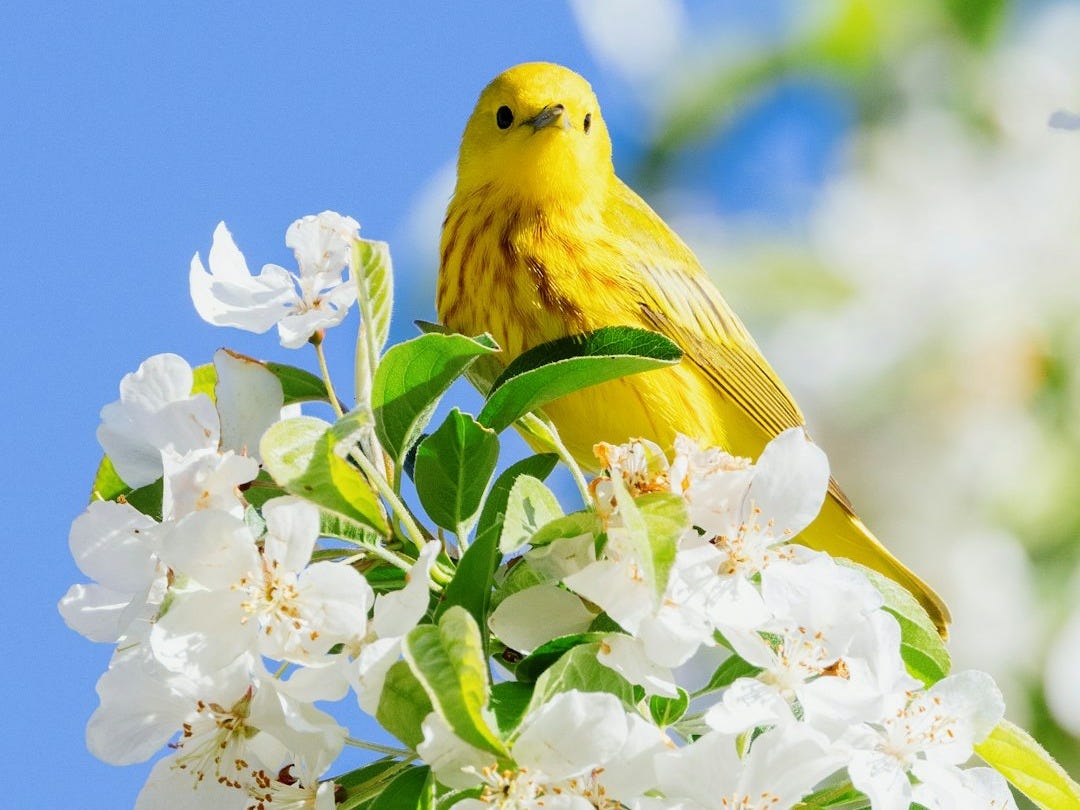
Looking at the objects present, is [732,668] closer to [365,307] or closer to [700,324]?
[365,307]

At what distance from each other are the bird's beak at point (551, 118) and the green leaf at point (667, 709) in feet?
6.00

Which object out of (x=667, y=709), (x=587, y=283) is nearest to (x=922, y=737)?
(x=667, y=709)

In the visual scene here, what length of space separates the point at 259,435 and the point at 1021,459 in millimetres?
3398

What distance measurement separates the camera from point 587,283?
270 centimetres

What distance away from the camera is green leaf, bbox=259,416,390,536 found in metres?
1.08

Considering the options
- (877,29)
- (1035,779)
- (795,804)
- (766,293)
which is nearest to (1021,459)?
(766,293)

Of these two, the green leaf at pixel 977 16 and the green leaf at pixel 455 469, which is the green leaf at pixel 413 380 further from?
the green leaf at pixel 977 16

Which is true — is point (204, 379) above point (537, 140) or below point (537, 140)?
below

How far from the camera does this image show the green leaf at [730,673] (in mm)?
1272

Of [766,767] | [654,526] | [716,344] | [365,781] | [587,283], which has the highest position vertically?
[587,283]

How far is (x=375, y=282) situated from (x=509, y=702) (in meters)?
0.40

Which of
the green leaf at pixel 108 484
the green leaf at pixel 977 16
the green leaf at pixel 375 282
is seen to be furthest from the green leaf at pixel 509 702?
the green leaf at pixel 977 16

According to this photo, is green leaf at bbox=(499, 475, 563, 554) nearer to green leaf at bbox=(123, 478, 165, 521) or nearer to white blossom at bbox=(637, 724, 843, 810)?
white blossom at bbox=(637, 724, 843, 810)

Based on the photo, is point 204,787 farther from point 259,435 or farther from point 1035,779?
point 1035,779
